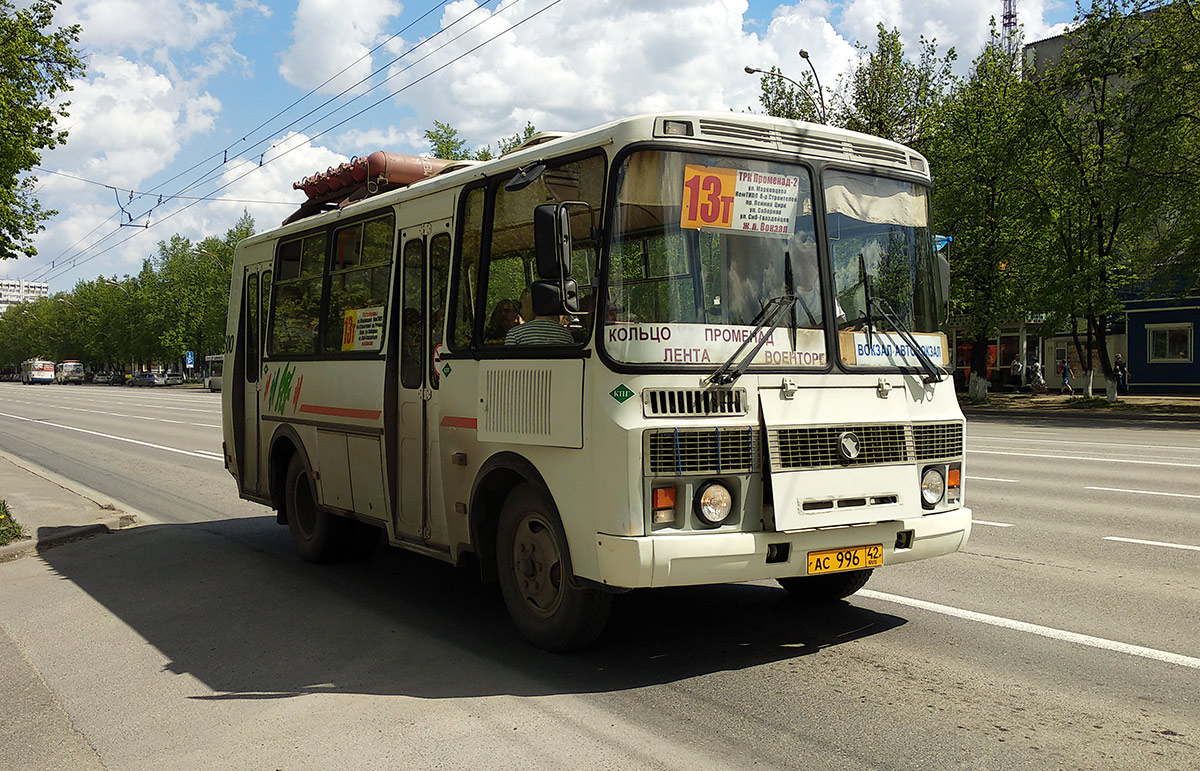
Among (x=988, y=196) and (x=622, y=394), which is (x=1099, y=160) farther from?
(x=622, y=394)

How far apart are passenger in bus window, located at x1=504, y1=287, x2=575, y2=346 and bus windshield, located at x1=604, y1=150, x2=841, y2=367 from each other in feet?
1.34

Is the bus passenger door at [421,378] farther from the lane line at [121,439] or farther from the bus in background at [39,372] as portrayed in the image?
the bus in background at [39,372]

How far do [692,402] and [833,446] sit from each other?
2.90 ft

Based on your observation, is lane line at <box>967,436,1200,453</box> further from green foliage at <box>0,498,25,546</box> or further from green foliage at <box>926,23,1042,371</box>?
green foliage at <box>0,498,25,546</box>

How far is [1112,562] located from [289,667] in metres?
6.28

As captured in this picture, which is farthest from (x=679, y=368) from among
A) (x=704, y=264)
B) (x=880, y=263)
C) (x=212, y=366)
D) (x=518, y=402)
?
(x=212, y=366)

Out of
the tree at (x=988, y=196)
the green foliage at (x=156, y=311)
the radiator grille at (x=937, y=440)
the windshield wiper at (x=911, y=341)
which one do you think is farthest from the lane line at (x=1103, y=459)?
the green foliage at (x=156, y=311)

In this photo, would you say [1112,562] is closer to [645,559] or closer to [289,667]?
[645,559]

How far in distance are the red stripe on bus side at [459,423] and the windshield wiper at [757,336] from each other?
1.75 m

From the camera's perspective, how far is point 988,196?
114 feet

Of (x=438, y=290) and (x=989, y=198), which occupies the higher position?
(x=989, y=198)

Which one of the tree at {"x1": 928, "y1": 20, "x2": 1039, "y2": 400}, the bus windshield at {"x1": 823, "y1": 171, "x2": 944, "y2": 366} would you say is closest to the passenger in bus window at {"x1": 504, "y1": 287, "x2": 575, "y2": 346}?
the bus windshield at {"x1": 823, "y1": 171, "x2": 944, "y2": 366}

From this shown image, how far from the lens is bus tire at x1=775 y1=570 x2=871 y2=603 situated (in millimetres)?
6754

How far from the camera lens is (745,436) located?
5.43 m
